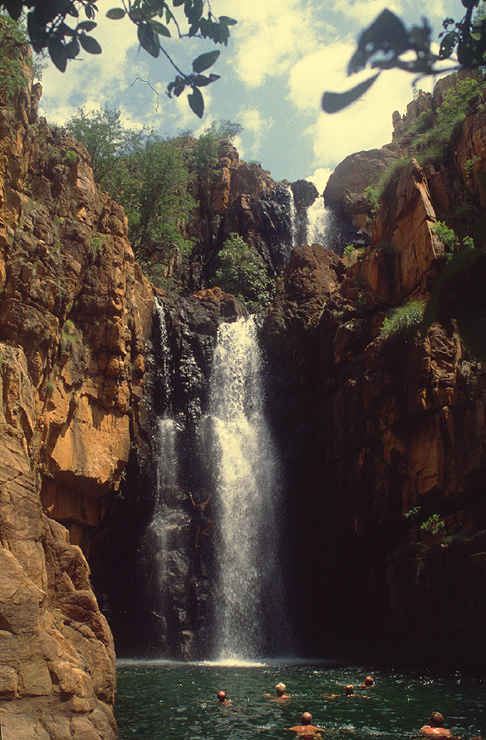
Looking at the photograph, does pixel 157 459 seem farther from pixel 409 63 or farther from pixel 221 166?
pixel 221 166

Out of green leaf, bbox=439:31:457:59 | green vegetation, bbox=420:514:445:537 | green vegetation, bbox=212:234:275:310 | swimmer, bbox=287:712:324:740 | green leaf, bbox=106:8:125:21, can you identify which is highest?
green vegetation, bbox=212:234:275:310

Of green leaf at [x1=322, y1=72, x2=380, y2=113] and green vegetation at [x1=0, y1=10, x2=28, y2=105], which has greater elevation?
green vegetation at [x1=0, y1=10, x2=28, y2=105]

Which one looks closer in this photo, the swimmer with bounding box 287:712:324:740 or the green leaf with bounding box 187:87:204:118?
the green leaf with bounding box 187:87:204:118

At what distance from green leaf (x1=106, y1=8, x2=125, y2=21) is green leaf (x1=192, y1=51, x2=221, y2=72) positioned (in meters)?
0.41

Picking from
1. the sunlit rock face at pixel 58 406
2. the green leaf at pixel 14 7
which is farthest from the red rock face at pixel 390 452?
the green leaf at pixel 14 7

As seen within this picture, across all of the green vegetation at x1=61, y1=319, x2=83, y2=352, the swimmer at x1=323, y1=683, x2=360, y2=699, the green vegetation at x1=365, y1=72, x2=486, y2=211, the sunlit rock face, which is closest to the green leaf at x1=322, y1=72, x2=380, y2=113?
the sunlit rock face

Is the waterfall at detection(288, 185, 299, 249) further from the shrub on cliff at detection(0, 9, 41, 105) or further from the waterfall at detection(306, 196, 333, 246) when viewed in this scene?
the shrub on cliff at detection(0, 9, 41, 105)

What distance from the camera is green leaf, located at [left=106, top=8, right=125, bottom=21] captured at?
2400mm

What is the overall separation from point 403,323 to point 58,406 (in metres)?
9.80

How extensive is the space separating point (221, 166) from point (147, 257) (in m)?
12.0

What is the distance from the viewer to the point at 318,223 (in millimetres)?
34062

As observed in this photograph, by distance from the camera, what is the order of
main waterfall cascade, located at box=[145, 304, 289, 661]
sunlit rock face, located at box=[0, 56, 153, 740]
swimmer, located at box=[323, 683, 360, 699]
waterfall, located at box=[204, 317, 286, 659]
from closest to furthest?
sunlit rock face, located at box=[0, 56, 153, 740]
swimmer, located at box=[323, 683, 360, 699]
main waterfall cascade, located at box=[145, 304, 289, 661]
waterfall, located at box=[204, 317, 286, 659]

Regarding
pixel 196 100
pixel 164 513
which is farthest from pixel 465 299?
pixel 164 513

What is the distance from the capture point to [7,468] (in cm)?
751
